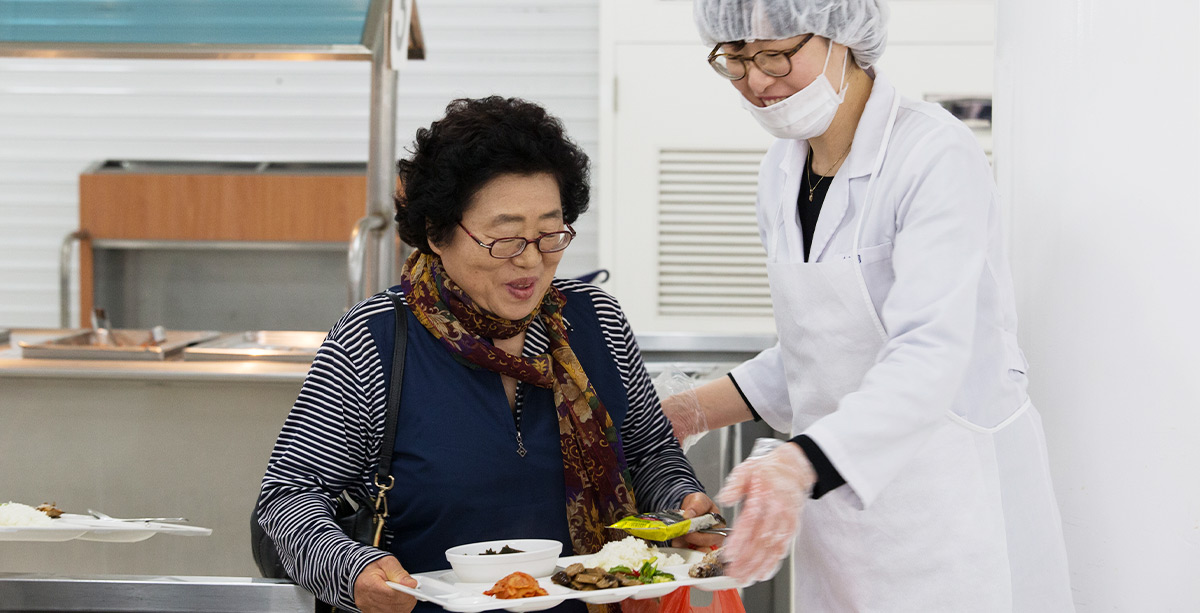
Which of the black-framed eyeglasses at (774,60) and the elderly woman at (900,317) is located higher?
the black-framed eyeglasses at (774,60)

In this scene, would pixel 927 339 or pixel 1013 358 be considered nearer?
pixel 927 339

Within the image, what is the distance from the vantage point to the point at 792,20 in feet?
4.78

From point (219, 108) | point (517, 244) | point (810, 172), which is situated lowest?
point (517, 244)

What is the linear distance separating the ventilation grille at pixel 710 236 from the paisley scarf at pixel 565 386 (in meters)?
2.84

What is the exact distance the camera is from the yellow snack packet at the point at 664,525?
1.45 metres

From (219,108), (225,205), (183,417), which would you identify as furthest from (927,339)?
(219,108)

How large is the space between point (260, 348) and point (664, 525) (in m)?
1.91

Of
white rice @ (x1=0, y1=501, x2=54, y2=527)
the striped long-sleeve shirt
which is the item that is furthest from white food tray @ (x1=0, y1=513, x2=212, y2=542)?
the striped long-sleeve shirt

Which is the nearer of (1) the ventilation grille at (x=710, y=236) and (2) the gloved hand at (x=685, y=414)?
(2) the gloved hand at (x=685, y=414)

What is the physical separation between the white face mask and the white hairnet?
0.14 feet

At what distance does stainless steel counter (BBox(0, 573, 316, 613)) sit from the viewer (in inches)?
55.2

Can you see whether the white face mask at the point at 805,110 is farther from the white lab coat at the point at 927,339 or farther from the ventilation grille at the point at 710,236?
the ventilation grille at the point at 710,236

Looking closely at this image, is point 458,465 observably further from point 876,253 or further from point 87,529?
point 876,253

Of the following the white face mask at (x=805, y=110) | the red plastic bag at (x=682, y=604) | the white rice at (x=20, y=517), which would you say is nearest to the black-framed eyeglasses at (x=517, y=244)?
the white face mask at (x=805, y=110)
